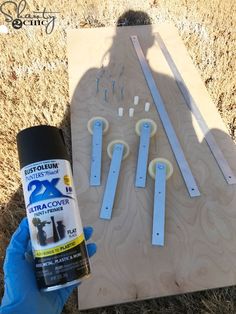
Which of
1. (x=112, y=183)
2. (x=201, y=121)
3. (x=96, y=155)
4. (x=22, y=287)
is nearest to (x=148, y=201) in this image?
(x=112, y=183)

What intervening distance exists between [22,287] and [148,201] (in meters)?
1.07

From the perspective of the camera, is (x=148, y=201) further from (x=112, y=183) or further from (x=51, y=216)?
(x=51, y=216)

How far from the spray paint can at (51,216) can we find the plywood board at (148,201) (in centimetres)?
77

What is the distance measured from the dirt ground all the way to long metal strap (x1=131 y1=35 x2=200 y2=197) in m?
0.45

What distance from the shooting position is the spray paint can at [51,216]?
1.23 m

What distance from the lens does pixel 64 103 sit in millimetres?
2824

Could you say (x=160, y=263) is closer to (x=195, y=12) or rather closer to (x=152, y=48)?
(x=152, y=48)

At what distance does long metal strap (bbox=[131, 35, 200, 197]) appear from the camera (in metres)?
2.33

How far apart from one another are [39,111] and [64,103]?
196 millimetres

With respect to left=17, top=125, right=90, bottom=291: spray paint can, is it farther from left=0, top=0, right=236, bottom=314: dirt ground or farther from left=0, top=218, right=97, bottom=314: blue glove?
left=0, top=0, right=236, bottom=314: dirt ground

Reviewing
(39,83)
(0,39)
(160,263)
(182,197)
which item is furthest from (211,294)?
(0,39)
